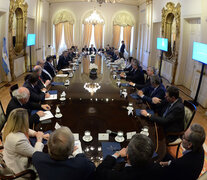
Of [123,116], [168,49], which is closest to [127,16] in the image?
[168,49]

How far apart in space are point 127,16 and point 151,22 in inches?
124

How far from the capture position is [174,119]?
8.79 ft

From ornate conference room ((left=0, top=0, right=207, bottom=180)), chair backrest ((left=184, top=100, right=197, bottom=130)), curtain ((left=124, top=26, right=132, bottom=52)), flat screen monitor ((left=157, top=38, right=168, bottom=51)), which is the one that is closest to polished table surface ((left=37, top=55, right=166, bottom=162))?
ornate conference room ((left=0, top=0, right=207, bottom=180))

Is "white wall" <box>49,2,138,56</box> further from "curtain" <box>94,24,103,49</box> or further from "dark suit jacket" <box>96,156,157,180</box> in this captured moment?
"dark suit jacket" <box>96,156,157,180</box>

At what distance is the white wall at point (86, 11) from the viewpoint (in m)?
12.6

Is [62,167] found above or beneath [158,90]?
beneath

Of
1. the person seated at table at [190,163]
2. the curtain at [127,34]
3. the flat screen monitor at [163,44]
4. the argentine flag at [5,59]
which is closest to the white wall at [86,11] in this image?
the curtain at [127,34]

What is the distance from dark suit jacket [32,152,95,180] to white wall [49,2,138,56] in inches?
487

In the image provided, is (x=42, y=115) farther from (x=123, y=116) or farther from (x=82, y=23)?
(x=82, y=23)

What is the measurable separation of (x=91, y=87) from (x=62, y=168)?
2.68 m

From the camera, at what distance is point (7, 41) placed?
22.6ft

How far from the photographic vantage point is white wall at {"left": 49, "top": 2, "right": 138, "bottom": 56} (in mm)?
12578

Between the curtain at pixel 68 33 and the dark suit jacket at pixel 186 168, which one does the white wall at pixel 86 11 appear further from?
the dark suit jacket at pixel 186 168

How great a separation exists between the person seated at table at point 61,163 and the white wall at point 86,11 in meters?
12.3
